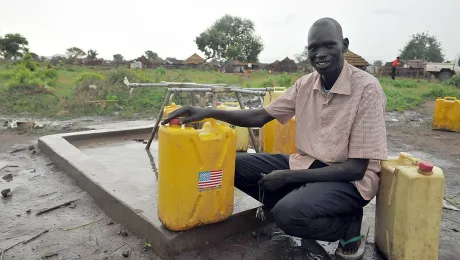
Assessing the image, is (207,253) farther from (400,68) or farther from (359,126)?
(400,68)

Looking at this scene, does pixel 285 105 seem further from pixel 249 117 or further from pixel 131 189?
pixel 131 189

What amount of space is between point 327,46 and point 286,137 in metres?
A: 1.44

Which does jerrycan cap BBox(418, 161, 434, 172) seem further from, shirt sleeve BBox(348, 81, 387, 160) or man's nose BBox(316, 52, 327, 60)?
man's nose BBox(316, 52, 327, 60)

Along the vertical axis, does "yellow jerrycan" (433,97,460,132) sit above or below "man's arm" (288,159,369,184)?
below

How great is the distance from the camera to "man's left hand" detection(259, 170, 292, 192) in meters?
2.17

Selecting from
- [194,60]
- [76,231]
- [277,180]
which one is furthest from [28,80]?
[194,60]

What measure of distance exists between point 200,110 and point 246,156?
527mm

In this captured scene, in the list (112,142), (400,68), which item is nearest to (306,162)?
(112,142)

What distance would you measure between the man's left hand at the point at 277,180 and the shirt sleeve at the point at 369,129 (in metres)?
0.40

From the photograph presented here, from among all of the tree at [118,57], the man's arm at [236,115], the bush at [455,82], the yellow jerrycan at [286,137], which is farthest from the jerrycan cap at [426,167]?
the tree at [118,57]

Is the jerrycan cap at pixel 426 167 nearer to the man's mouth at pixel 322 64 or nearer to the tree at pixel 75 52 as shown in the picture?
the man's mouth at pixel 322 64

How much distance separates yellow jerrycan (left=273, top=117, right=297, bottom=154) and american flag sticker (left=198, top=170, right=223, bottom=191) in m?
1.39

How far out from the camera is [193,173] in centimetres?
209

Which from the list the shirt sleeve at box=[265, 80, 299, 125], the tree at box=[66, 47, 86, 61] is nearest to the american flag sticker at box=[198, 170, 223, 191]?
the shirt sleeve at box=[265, 80, 299, 125]
